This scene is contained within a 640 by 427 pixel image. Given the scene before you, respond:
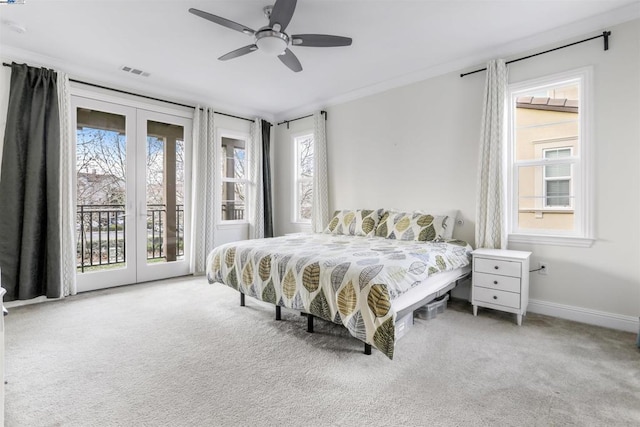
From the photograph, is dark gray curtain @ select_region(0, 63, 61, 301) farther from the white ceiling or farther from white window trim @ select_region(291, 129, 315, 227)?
white window trim @ select_region(291, 129, 315, 227)

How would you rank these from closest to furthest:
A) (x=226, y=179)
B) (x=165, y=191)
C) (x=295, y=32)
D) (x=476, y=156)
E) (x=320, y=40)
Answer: (x=320, y=40) < (x=295, y=32) < (x=476, y=156) < (x=165, y=191) < (x=226, y=179)

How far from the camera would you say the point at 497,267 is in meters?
2.81

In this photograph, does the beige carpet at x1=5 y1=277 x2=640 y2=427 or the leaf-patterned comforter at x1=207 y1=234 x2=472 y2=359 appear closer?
the beige carpet at x1=5 y1=277 x2=640 y2=427

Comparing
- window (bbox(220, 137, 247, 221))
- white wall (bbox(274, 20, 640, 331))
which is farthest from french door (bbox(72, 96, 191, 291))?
white wall (bbox(274, 20, 640, 331))

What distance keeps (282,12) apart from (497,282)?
2.82m

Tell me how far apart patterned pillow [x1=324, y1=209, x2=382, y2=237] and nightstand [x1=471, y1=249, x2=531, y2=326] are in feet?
4.07

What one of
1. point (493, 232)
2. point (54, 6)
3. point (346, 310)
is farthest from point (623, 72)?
point (54, 6)

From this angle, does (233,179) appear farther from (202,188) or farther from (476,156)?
(476,156)

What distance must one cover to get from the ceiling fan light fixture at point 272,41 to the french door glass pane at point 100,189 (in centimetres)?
254

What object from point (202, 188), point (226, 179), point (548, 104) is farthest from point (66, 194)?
point (548, 104)

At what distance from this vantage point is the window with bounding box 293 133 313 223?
5.30 meters

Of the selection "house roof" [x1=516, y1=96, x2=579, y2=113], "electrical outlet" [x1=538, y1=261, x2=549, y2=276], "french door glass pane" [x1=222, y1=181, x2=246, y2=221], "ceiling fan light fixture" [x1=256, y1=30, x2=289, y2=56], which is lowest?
"electrical outlet" [x1=538, y1=261, x2=549, y2=276]

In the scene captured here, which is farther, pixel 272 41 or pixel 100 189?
pixel 100 189

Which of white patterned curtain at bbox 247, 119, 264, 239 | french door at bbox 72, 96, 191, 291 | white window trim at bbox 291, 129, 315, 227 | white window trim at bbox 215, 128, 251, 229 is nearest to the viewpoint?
french door at bbox 72, 96, 191, 291
